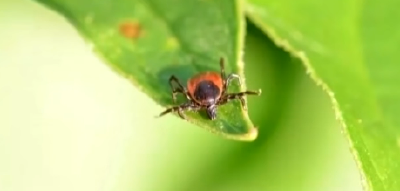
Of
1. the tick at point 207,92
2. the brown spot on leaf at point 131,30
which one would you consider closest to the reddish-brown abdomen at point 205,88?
the tick at point 207,92

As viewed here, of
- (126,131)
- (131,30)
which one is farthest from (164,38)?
→ (126,131)

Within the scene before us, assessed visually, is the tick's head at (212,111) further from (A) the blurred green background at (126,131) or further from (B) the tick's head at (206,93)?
(A) the blurred green background at (126,131)

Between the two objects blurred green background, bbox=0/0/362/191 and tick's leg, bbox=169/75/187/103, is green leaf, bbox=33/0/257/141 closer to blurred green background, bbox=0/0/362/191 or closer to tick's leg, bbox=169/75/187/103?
tick's leg, bbox=169/75/187/103

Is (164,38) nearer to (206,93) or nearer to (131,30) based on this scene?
(131,30)

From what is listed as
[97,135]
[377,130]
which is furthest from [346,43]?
[97,135]

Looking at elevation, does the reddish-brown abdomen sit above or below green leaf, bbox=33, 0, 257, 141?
above

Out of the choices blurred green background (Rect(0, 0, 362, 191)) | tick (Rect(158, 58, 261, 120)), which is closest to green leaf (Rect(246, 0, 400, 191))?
tick (Rect(158, 58, 261, 120))
